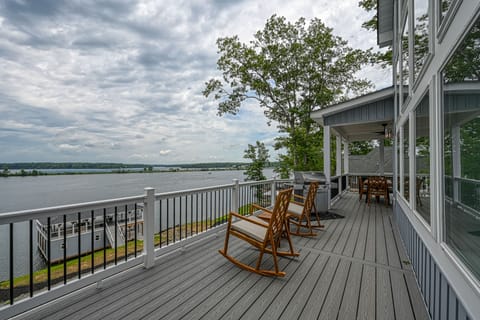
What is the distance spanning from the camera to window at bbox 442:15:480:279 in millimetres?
1021

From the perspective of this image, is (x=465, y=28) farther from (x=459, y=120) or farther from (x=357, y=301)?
(x=357, y=301)

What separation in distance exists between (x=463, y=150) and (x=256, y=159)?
15497 mm

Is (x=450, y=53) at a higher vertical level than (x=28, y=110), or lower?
lower

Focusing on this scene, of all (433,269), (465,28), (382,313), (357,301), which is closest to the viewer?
(465,28)

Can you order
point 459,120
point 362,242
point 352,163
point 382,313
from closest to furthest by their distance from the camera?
point 459,120, point 382,313, point 362,242, point 352,163

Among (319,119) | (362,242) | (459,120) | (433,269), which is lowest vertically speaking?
(362,242)

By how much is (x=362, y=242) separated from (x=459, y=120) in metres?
3.21

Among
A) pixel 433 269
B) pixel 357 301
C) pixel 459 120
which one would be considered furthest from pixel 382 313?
Answer: pixel 459 120

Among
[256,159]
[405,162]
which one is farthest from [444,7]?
[256,159]

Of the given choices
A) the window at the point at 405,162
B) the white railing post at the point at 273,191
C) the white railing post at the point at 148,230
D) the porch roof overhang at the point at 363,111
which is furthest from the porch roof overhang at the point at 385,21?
the white railing post at the point at 148,230

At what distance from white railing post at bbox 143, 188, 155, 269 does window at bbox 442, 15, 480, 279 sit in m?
2.99

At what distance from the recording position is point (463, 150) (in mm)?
1175

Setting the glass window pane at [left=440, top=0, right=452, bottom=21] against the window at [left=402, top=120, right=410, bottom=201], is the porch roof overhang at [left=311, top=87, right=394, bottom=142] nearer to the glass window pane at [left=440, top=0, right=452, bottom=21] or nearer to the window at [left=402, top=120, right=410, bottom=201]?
the window at [left=402, top=120, right=410, bottom=201]

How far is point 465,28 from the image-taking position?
1077 mm
